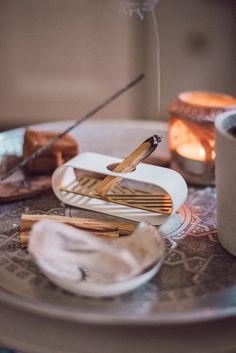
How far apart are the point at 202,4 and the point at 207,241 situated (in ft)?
2.91

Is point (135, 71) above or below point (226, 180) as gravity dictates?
below

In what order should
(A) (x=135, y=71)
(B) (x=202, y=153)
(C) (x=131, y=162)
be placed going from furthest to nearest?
1. (A) (x=135, y=71)
2. (B) (x=202, y=153)
3. (C) (x=131, y=162)

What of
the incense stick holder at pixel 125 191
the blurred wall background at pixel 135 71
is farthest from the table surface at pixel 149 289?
the blurred wall background at pixel 135 71

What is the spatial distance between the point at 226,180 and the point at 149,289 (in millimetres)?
114

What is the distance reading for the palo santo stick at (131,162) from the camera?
1.90ft

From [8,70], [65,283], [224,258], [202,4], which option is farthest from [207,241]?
[8,70]

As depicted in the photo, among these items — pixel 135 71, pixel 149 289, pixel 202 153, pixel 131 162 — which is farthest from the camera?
pixel 135 71

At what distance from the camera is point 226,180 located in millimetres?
510

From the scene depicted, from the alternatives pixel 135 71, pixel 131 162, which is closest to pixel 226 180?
pixel 131 162

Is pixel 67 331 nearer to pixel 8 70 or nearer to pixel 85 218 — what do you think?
pixel 85 218

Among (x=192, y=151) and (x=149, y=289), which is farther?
(x=192, y=151)

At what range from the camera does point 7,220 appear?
0.59m

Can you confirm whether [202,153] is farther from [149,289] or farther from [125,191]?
[149,289]

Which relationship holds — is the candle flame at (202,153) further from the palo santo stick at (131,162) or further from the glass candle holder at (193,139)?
the palo santo stick at (131,162)
